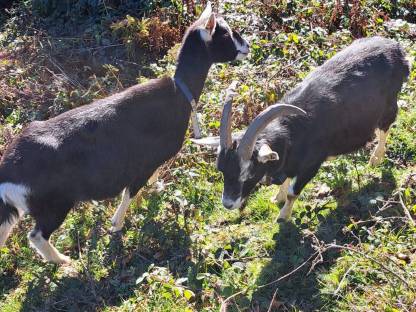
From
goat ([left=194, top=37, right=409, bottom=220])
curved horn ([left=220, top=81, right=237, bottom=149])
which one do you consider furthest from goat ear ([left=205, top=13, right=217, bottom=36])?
curved horn ([left=220, top=81, right=237, bottom=149])

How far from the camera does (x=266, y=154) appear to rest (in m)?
4.48

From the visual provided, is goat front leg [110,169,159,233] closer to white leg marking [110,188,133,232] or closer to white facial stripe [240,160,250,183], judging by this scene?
white leg marking [110,188,133,232]

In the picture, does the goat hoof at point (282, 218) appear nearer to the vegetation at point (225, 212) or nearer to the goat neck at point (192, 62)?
→ the vegetation at point (225, 212)

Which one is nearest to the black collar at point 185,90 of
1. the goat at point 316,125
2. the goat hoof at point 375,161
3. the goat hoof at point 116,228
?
the goat at point 316,125

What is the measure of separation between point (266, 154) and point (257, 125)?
0.25 meters

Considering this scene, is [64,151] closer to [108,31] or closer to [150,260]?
[150,260]

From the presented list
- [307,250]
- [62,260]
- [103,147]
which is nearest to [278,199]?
[307,250]

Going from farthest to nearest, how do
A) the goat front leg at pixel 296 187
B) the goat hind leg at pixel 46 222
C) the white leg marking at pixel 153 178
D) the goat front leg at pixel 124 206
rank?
the white leg marking at pixel 153 178 → the goat front leg at pixel 124 206 → the goat front leg at pixel 296 187 → the goat hind leg at pixel 46 222

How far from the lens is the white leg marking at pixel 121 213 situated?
5527 millimetres

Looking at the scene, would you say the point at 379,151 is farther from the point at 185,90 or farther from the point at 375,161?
the point at 185,90

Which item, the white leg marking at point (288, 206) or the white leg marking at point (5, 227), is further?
the white leg marking at point (288, 206)

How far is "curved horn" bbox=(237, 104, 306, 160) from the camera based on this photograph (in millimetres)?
4488

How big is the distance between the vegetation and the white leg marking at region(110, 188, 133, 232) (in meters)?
0.10

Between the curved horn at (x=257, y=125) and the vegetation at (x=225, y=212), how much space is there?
90 cm
